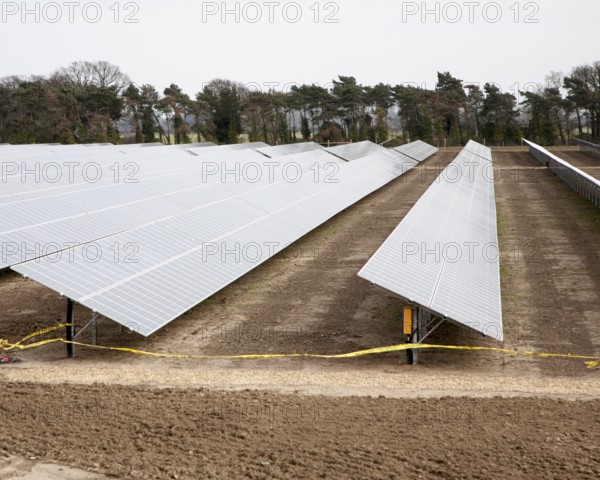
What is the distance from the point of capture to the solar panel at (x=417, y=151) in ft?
208

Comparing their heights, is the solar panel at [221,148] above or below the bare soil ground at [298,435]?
above

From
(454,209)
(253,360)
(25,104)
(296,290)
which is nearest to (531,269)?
(454,209)

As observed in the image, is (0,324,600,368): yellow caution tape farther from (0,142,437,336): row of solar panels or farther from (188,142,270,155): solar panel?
(188,142,270,155): solar panel

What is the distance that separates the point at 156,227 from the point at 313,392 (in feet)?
30.8

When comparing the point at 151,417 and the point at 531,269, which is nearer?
the point at 151,417

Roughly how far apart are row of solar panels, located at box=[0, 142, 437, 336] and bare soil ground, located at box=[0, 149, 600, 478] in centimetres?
105

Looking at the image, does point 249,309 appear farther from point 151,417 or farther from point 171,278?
point 151,417

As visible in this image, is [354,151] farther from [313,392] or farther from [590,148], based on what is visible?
[313,392]

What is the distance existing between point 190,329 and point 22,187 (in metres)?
11.3

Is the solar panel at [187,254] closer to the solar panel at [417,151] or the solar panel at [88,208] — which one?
the solar panel at [88,208]

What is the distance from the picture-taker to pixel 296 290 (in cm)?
1886

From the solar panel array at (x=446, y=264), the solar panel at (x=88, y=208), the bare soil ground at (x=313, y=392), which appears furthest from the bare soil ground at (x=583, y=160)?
the bare soil ground at (x=313, y=392)

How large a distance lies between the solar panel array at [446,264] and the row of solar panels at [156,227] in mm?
4208

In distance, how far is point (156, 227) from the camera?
19375 mm
